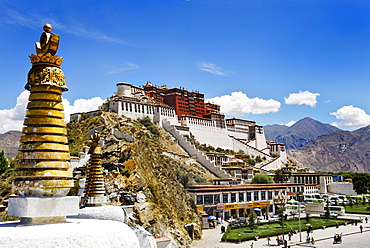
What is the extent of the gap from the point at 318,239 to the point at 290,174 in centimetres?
4758

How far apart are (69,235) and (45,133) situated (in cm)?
248

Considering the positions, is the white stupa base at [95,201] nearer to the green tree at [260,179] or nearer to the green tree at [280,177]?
the green tree at [260,179]

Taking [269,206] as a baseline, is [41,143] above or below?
above

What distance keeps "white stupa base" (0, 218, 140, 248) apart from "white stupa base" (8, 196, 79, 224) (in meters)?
0.26

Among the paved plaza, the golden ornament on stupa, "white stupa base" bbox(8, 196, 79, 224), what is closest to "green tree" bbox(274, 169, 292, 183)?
the paved plaza

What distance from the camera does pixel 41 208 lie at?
7.47 meters

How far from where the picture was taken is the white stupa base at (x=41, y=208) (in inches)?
291

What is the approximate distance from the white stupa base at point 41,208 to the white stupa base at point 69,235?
265 millimetres

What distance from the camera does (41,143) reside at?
7.92 m

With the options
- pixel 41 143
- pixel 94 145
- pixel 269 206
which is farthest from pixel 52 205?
pixel 269 206

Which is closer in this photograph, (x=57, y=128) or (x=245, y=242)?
(x=57, y=128)


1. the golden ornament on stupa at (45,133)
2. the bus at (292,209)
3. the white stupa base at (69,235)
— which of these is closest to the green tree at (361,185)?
the bus at (292,209)

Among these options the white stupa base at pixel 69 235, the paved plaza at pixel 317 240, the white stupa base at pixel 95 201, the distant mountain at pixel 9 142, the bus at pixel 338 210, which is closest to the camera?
the white stupa base at pixel 69 235

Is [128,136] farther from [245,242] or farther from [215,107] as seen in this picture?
[215,107]
